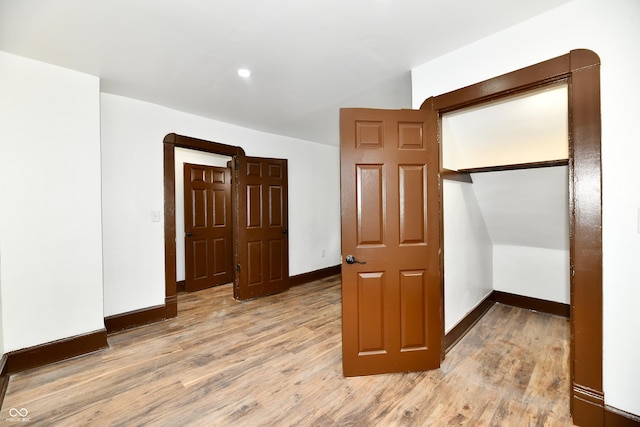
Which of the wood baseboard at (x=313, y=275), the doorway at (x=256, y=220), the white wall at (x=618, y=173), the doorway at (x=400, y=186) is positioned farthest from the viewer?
the wood baseboard at (x=313, y=275)

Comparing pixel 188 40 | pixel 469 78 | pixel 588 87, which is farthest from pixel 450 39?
pixel 188 40

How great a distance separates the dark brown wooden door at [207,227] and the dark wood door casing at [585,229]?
15.2ft

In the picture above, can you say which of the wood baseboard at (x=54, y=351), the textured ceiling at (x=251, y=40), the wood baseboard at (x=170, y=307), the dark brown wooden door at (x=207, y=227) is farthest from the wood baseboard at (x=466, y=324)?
the dark brown wooden door at (x=207, y=227)

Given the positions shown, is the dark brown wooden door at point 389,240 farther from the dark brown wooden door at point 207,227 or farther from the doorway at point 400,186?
the dark brown wooden door at point 207,227

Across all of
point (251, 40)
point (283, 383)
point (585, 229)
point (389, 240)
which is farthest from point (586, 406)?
point (251, 40)

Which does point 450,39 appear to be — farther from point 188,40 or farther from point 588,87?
point 188,40

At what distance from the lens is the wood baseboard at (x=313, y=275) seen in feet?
15.3

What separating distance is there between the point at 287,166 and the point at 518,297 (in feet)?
12.7

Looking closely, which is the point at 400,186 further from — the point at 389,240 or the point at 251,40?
the point at 251,40

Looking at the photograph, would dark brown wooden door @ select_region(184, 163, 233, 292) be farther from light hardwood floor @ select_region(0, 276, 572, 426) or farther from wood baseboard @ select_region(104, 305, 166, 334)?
light hardwood floor @ select_region(0, 276, 572, 426)

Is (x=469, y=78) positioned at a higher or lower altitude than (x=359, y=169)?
higher

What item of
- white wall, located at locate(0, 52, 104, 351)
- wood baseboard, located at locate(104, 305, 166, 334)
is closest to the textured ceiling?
white wall, located at locate(0, 52, 104, 351)

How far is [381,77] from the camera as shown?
8.38 feet

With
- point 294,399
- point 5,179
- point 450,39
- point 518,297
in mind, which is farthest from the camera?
point 518,297
